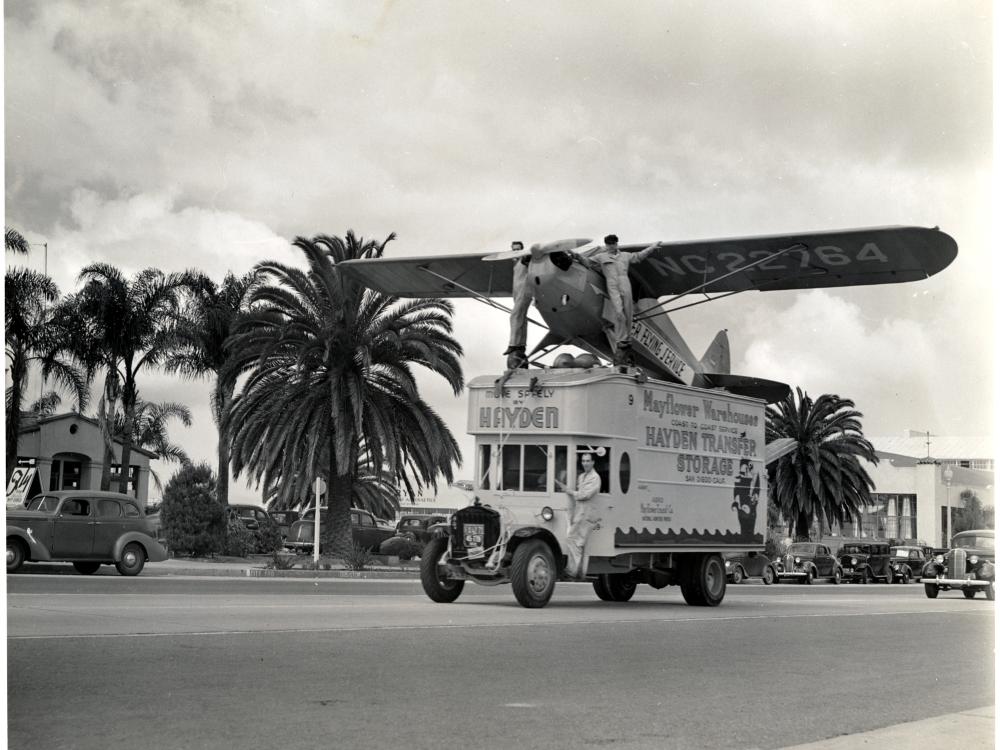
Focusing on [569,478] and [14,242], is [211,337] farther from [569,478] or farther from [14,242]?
[14,242]

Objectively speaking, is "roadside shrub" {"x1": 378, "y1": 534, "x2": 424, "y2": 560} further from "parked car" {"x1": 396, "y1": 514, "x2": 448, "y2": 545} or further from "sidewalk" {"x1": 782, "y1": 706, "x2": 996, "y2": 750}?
"sidewalk" {"x1": 782, "y1": 706, "x2": 996, "y2": 750}

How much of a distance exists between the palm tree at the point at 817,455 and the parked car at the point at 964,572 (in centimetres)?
1894

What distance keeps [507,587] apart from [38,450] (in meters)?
23.2

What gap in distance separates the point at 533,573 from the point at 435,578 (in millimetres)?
1504

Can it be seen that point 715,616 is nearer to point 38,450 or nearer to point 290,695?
point 290,695

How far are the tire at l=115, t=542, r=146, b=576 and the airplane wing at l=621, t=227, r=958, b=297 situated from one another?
11.4 m

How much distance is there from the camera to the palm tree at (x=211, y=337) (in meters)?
34.7

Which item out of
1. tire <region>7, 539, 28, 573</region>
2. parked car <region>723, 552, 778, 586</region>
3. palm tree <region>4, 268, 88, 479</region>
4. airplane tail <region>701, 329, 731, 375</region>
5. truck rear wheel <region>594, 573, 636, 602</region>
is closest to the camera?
palm tree <region>4, 268, 88, 479</region>

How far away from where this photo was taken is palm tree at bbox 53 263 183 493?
3083 centimetres

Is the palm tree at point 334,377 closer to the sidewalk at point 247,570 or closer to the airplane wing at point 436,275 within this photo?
the sidewalk at point 247,570

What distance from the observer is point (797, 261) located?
21.0 meters

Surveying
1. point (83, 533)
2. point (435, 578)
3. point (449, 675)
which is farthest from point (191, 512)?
point (449, 675)

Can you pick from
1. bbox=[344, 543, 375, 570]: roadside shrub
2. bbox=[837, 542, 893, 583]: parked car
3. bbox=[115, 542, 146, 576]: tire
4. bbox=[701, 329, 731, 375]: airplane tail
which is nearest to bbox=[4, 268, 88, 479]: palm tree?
bbox=[115, 542, 146, 576]: tire

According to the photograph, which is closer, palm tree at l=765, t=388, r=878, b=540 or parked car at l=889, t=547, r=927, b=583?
parked car at l=889, t=547, r=927, b=583
